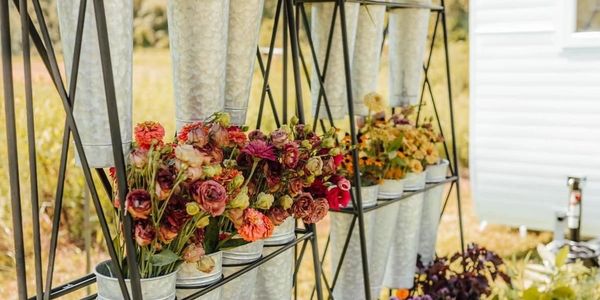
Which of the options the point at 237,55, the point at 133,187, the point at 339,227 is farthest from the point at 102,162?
the point at 339,227

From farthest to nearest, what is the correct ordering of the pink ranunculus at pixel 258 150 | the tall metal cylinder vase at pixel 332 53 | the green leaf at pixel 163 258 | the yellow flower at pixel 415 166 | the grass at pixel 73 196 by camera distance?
the grass at pixel 73 196 < the yellow flower at pixel 415 166 < the tall metal cylinder vase at pixel 332 53 < the pink ranunculus at pixel 258 150 < the green leaf at pixel 163 258

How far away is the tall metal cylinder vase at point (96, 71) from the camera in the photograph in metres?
1.07

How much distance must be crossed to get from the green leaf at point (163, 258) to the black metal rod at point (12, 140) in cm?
21

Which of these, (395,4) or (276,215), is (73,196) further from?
(276,215)

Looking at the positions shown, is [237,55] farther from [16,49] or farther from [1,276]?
[16,49]

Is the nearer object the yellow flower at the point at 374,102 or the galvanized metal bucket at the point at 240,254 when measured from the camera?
the galvanized metal bucket at the point at 240,254

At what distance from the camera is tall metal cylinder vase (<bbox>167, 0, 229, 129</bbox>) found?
1.23 meters

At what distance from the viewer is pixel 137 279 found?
108 centimetres

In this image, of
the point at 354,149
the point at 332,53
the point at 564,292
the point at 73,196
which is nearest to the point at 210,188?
the point at 354,149

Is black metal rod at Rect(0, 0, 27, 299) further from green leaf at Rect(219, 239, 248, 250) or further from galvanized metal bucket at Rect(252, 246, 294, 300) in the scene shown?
galvanized metal bucket at Rect(252, 246, 294, 300)

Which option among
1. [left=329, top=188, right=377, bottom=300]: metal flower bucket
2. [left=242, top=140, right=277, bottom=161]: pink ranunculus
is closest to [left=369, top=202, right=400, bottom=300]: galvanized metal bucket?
[left=329, top=188, right=377, bottom=300]: metal flower bucket

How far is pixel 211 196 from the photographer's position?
107 cm

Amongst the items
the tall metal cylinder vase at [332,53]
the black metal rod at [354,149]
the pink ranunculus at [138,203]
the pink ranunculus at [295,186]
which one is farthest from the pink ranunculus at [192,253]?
the tall metal cylinder vase at [332,53]

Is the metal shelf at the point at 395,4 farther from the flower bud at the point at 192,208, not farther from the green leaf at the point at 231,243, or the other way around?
the flower bud at the point at 192,208
